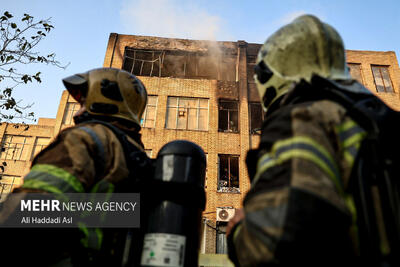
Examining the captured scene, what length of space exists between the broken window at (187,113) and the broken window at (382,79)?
34.1ft

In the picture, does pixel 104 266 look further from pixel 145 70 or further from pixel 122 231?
pixel 145 70

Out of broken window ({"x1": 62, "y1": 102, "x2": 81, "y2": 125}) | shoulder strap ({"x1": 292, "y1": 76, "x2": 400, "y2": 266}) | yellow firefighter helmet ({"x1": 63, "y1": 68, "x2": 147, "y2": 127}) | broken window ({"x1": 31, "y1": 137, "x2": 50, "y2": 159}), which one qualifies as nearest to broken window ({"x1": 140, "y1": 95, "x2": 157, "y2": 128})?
broken window ({"x1": 62, "y1": 102, "x2": 81, "y2": 125})

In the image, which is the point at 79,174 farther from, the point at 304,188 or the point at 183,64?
the point at 183,64

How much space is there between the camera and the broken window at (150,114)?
14.5 meters

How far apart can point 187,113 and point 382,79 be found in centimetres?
1196

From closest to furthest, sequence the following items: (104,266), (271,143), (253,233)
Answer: (253,233), (271,143), (104,266)

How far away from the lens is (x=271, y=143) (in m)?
1.18

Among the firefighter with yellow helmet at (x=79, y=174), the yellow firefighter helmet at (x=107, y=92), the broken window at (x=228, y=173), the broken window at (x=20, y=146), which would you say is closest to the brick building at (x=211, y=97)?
the broken window at (x=228, y=173)

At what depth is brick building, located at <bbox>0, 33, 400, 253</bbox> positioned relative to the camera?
13.4 metres

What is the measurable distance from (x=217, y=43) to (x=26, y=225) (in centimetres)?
1694

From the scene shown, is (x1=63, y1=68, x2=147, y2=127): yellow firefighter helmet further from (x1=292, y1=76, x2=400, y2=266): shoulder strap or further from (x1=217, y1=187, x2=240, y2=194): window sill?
(x1=217, y1=187, x2=240, y2=194): window sill

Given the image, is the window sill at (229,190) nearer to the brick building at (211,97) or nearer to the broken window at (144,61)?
the brick building at (211,97)

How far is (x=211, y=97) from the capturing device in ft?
50.6

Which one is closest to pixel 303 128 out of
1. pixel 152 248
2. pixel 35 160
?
pixel 152 248
